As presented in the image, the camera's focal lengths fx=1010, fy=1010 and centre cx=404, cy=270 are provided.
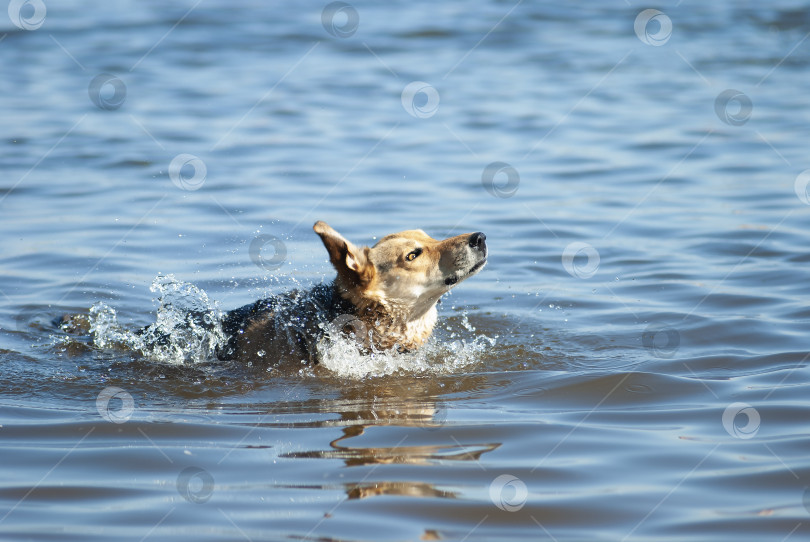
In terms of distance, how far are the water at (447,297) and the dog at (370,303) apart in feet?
0.61

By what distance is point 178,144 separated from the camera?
14.9 meters

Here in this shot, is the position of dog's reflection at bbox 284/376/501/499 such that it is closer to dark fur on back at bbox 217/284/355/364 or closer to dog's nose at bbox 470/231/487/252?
dark fur on back at bbox 217/284/355/364

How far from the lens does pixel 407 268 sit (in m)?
7.50

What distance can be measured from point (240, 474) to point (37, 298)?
4941mm

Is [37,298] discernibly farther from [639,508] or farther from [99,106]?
[99,106]

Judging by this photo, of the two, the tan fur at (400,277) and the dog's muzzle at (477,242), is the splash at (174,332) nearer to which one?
the tan fur at (400,277)

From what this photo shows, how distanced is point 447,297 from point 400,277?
249cm

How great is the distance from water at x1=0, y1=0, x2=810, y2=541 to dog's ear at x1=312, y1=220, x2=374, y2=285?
0.59 meters

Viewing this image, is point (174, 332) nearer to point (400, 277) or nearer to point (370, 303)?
point (370, 303)

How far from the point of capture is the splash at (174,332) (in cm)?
787

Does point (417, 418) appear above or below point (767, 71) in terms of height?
below

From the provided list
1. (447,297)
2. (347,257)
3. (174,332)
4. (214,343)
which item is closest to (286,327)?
(214,343)

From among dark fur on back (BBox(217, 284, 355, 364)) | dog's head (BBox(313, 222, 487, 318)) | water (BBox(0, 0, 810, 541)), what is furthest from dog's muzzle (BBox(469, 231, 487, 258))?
dark fur on back (BBox(217, 284, 355, 364))

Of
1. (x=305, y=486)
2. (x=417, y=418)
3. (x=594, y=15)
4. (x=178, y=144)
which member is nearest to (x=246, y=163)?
(x=178, y=144)
